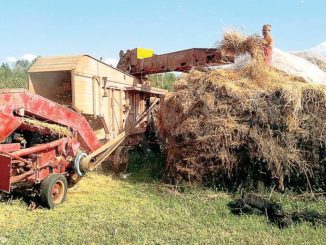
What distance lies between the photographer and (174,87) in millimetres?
8445

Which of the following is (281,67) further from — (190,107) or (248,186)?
(248,186)

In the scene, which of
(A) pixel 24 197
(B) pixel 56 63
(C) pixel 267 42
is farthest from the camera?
(B) pixel 56 63

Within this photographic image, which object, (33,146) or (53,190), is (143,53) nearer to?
(33,146)

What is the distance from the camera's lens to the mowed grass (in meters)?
4.72

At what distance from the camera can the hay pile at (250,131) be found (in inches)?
277

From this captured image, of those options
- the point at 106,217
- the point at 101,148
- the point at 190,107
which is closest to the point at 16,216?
the point at 106,217

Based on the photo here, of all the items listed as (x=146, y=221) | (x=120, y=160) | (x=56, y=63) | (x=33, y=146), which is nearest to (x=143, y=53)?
(x=56, y=63)

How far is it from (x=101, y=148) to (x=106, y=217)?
7.42ft

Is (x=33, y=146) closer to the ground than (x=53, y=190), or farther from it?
farther from it

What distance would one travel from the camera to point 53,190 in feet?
20.6

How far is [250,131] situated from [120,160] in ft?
11.2

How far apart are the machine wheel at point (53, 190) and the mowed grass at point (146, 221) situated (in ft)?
0.40

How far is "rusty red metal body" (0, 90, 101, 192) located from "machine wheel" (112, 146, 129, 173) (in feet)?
5.88

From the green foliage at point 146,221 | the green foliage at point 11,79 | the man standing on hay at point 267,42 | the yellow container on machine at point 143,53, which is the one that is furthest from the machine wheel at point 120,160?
the green foliage at point 11,79
